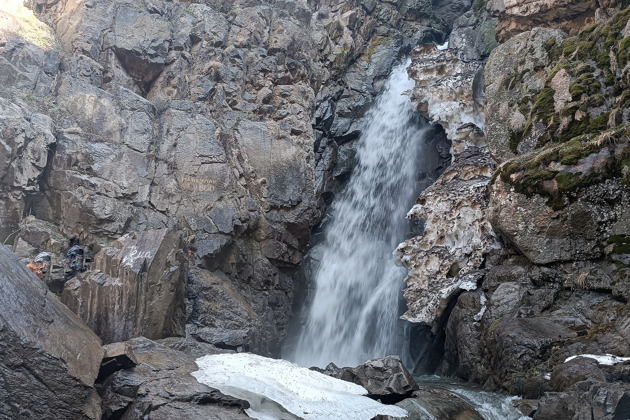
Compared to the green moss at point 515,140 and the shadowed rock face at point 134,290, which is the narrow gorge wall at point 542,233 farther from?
the shadowed rock face at point 134,290

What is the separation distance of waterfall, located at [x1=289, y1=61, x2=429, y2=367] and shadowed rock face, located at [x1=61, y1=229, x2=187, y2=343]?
7.40 metres

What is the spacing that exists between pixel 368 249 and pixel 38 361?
48.9ft

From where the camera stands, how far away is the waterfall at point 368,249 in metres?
18.3

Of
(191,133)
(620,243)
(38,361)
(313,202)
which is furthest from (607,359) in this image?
(191,133)

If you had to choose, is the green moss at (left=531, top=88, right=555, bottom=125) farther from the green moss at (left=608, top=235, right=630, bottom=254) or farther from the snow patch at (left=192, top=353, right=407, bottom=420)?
the snow patch at (left=192, top=353, right=407, bottom=420)

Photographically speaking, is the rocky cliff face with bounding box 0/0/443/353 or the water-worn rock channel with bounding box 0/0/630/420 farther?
the rocky cliff face with bounding box 0/0/443/353

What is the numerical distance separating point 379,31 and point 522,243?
1937cm

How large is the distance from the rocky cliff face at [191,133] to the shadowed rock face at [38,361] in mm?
6982

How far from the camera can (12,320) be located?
716 cm

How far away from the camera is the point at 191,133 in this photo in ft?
65.7

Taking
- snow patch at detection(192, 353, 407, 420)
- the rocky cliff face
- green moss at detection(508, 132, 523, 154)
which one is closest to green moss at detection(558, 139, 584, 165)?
green moss at detection(508, 132, 523, 154)

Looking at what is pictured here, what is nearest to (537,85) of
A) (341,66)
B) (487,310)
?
(487,310)

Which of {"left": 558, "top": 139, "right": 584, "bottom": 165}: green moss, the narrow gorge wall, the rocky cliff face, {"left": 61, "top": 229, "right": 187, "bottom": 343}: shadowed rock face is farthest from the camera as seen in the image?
the rocky cliff face

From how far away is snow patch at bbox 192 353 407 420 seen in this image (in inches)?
285
